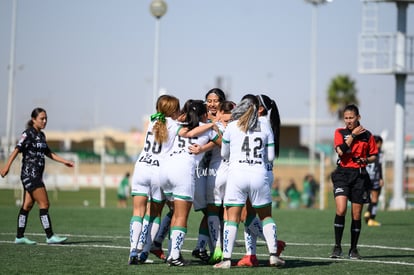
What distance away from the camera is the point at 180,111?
11.0 metres

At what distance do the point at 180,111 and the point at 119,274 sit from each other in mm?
2429

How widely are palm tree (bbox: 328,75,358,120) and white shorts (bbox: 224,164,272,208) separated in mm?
83247

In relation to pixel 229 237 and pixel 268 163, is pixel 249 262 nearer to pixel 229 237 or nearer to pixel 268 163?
pixel 229 237

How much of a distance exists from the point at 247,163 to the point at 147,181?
1437 millimetres

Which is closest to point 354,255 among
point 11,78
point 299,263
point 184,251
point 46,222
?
point 299,263

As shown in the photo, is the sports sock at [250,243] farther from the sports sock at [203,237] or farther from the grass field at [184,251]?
the sports sock at [203,237]

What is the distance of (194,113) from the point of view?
1086 cm

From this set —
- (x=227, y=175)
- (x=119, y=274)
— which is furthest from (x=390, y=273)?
(x=119, y=274)

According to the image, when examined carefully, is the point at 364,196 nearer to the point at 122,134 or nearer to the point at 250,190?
the point at 250,190

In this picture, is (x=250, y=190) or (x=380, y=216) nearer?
(x=250, y=190)

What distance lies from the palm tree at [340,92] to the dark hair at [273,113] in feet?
271

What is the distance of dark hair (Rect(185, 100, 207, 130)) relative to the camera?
10.8 metres

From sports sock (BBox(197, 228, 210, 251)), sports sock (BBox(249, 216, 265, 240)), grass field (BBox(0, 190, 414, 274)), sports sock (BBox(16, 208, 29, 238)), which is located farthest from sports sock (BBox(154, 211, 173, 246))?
sports sock (BBox(16, 208, 29, 238))

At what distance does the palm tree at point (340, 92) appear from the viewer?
305 feet
